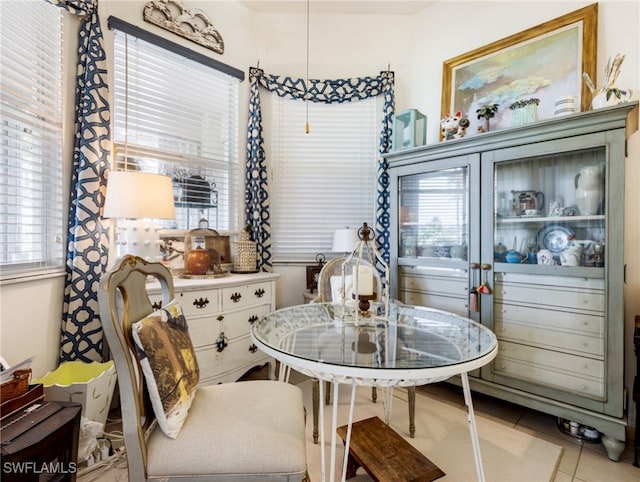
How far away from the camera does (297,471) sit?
1.02 meters

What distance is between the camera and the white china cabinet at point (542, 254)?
1.69m

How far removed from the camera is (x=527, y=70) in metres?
2.31

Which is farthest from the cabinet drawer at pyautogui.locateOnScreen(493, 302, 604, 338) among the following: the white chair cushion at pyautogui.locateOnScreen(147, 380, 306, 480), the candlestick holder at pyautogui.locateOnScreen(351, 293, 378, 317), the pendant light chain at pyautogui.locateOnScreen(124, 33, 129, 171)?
the pendant light chain at pyautogui.locateOnScreen(124, 33, 129, 171)

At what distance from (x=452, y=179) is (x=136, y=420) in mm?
2281

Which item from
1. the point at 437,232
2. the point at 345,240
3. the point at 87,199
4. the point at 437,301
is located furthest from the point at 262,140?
the point at 437,301

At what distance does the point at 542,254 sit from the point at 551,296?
0.25m

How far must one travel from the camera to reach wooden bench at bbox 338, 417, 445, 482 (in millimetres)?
1349

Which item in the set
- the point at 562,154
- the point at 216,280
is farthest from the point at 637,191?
the point at 216,280

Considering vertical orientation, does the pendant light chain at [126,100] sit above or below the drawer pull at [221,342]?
above

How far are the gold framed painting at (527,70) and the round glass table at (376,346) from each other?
A: 1649 mm

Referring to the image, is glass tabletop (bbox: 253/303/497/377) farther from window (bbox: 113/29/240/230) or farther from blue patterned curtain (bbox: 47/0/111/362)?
window (bbox: 113/29/240/230)

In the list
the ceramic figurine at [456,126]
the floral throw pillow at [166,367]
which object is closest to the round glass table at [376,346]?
the floral throw pillow at [166,367]

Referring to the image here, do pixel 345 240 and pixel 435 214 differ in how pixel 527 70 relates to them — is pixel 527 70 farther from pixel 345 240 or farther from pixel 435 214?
pixel 345 240

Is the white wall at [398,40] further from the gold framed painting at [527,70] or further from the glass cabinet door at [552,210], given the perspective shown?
the glass cabinet door at [552,210]
